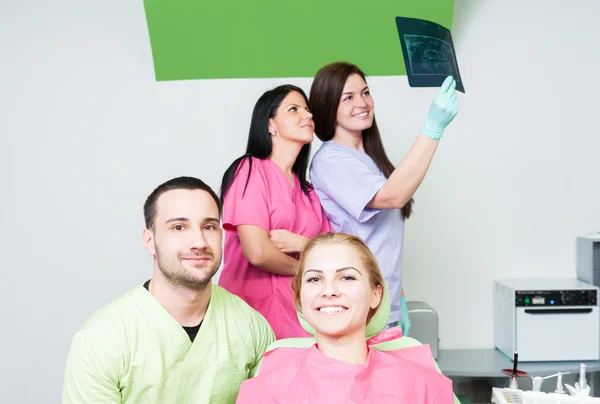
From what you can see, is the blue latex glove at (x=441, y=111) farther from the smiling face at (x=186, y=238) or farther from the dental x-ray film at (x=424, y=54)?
the smiling face at (x=186, y=238)

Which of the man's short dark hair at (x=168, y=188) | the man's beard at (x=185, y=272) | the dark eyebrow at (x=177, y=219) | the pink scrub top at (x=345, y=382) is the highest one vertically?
the man's short dark hair at (x=168, y=188)

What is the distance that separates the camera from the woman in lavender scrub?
2072 millimetres

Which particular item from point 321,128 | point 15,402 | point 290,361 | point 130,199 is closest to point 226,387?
point 290,361

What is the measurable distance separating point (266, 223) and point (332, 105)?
434 mm

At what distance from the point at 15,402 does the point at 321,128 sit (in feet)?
7.36

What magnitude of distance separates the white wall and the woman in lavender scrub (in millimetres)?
1163

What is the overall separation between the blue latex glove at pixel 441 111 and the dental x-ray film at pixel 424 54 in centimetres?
5

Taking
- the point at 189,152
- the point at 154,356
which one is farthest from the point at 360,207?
the point at 189,152

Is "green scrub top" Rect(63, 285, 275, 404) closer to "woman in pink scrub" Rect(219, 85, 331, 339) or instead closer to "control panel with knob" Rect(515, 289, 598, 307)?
"woman in pink scrub" Rect(219, 85, 331, 339)

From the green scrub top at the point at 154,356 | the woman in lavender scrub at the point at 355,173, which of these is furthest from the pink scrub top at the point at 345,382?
the woman in lavender scrub at the point at 355,173

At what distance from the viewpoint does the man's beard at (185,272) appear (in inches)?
65.8

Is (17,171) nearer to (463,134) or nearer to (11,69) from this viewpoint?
(11,69)

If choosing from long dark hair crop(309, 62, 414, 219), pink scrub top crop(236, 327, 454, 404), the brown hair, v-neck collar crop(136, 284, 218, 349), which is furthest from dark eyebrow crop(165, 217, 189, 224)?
long dark hair crop(309, 62, 414, 219)

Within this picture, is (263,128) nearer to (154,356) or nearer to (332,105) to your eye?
(332,105)
